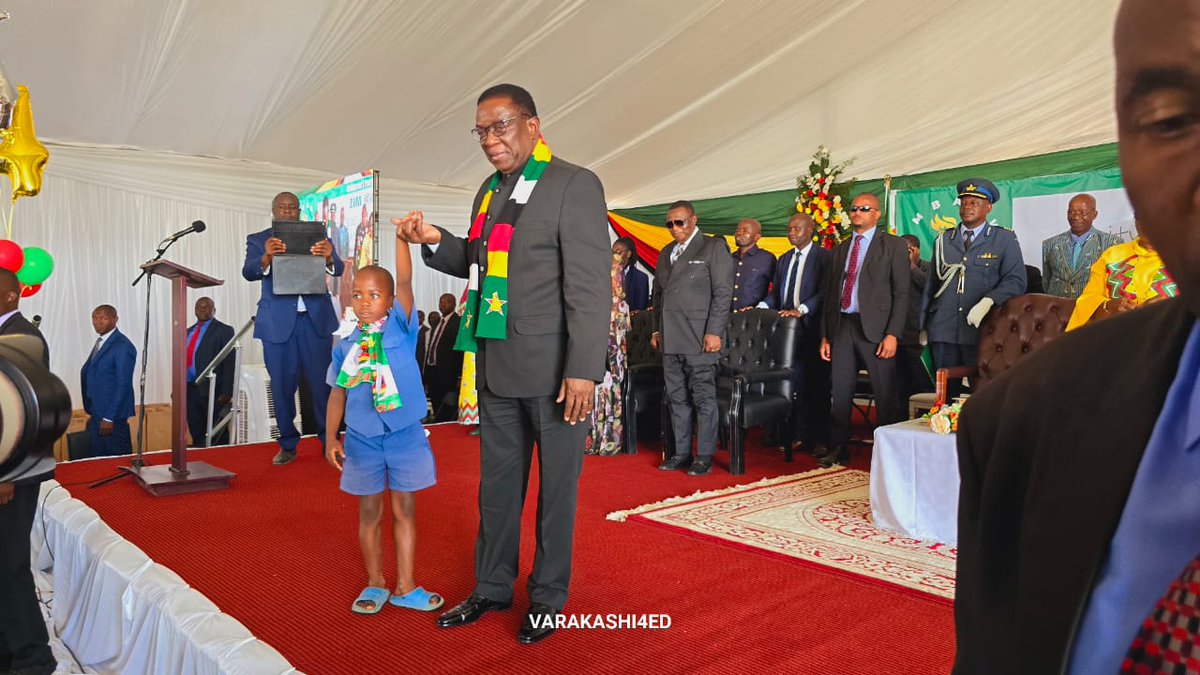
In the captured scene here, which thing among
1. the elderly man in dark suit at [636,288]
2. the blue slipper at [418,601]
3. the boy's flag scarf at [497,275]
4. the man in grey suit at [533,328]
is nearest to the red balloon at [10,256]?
the man in grey suit at [533,328]

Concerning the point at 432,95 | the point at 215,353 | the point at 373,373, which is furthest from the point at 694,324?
the point at 215,353

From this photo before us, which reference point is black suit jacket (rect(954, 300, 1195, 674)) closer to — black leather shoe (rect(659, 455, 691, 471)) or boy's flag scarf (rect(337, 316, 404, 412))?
boy's flag scarf (rect(337, 316, 404, 412))

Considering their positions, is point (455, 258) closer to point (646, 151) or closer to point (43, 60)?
point (43, 60)

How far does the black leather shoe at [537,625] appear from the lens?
2.64 meters

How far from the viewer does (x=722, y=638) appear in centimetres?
266

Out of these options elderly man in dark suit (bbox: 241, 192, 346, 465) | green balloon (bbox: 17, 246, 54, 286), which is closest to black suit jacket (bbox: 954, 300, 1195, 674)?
green balloon (bbox: 17, 246, 54, 286)

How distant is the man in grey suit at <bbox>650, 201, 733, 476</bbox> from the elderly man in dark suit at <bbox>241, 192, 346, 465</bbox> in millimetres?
2273

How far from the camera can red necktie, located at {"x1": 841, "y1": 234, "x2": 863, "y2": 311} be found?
5559 millimetres

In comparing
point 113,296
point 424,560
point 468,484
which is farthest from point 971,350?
point 113,296

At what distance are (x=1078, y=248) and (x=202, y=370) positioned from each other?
703 centimetres

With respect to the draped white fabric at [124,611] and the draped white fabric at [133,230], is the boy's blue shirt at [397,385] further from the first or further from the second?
the draped white fabric at [133,230]

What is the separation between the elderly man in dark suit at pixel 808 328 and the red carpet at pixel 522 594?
5.87 ft

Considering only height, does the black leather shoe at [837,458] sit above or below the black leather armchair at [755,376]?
below

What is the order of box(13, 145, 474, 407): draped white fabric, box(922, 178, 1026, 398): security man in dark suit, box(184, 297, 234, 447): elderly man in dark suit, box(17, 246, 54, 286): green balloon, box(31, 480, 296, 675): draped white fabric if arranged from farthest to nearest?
1. box(13, 145, 474, 407): draped white fabric
2. box(184, 297, 234, 447): elderly man in dark suit
3. box(922, 178, 1026, 398): security man in dark suit
4. box(17, 246, 54, 286): green balloon
5. box(31, 480, 296, 675): draped white fabric
